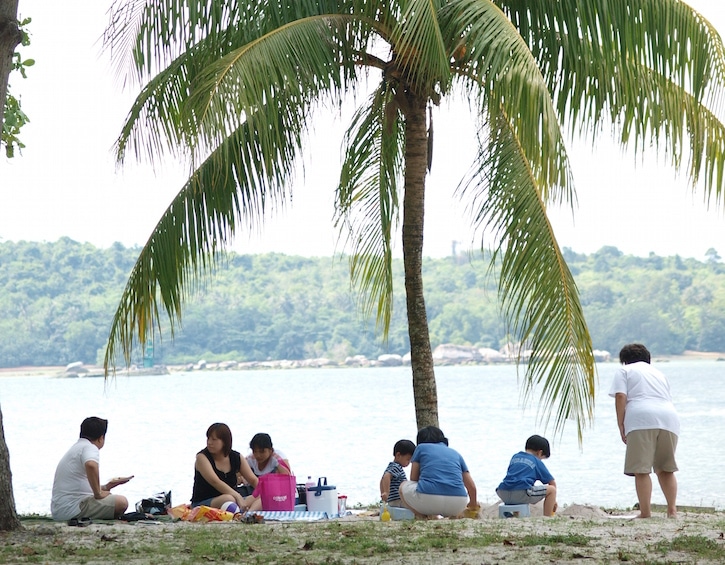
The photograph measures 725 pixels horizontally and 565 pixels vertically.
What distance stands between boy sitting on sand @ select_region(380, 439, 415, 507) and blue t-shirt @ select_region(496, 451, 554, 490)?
823 millimetres

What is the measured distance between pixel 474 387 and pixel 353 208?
260 feet

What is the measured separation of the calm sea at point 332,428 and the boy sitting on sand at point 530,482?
329 centimetres

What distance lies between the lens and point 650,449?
8.05m

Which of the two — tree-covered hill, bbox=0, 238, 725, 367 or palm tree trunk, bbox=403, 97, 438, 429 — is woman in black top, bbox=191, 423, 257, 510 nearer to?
palm tree trunk, bbox=403, 97, 438, 429

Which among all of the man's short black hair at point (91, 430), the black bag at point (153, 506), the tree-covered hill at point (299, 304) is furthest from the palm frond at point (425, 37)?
the tree-covered hill at point (299, 304)

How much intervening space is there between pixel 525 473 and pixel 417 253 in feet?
8.94

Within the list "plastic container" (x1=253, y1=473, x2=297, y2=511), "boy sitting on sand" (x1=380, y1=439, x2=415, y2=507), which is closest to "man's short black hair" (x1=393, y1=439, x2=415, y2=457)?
"boy sitting on sand" (x1=380, y1=439, x2=415, y2=507)

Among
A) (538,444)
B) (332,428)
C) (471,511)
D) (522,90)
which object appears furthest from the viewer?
(332,428)

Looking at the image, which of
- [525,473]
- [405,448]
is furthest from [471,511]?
[405,448]

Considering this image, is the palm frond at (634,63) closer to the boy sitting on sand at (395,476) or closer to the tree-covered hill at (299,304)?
the boy sitting on sand at (395,476)

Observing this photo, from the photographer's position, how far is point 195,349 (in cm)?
8775

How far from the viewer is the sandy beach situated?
600 centimetres

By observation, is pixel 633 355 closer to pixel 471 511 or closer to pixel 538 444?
pixel 538 444

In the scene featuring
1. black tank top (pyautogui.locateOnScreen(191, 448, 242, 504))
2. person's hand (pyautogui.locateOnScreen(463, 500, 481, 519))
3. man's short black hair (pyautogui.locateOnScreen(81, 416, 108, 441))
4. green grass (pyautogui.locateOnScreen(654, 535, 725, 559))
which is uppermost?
man's short black hair (pyautogui.locateOnScreen(81, 416, 108, 441))
